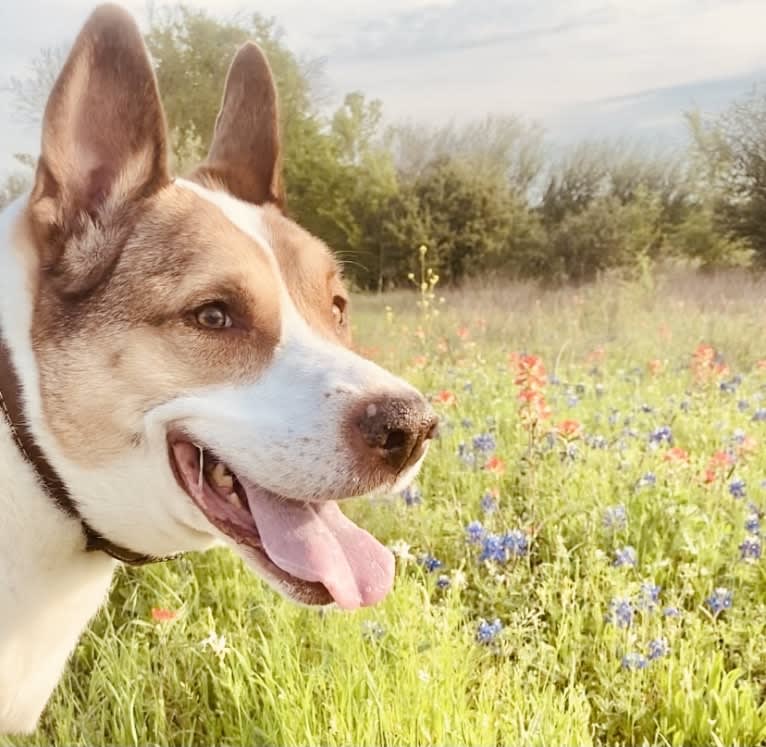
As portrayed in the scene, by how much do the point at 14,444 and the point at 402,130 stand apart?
1079 centimetres

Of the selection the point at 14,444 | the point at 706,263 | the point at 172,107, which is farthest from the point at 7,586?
the point at 706,263

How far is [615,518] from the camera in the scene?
355cm

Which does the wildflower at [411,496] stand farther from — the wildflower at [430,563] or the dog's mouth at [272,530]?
the dog's mouth at [272,530]

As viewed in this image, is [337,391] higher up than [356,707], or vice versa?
[337,391]

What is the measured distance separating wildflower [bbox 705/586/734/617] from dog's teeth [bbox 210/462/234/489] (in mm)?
1699

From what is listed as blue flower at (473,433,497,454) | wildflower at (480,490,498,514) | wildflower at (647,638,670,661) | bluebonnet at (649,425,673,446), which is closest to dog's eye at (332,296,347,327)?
wildflower at (480,490,498,514)

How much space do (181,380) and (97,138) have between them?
0.66m

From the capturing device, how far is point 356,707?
8.61 feet

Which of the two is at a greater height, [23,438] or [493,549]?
[23,438]

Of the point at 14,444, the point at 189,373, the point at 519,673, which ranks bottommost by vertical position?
the point at 519,673

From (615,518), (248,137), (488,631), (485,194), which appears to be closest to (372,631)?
(488,631)

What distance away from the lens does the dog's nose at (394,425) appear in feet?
6.89

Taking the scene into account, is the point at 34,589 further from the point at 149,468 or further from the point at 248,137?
the point at 248,137

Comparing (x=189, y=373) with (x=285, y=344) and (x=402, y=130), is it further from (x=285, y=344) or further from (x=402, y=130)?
(x=402, y=130)
